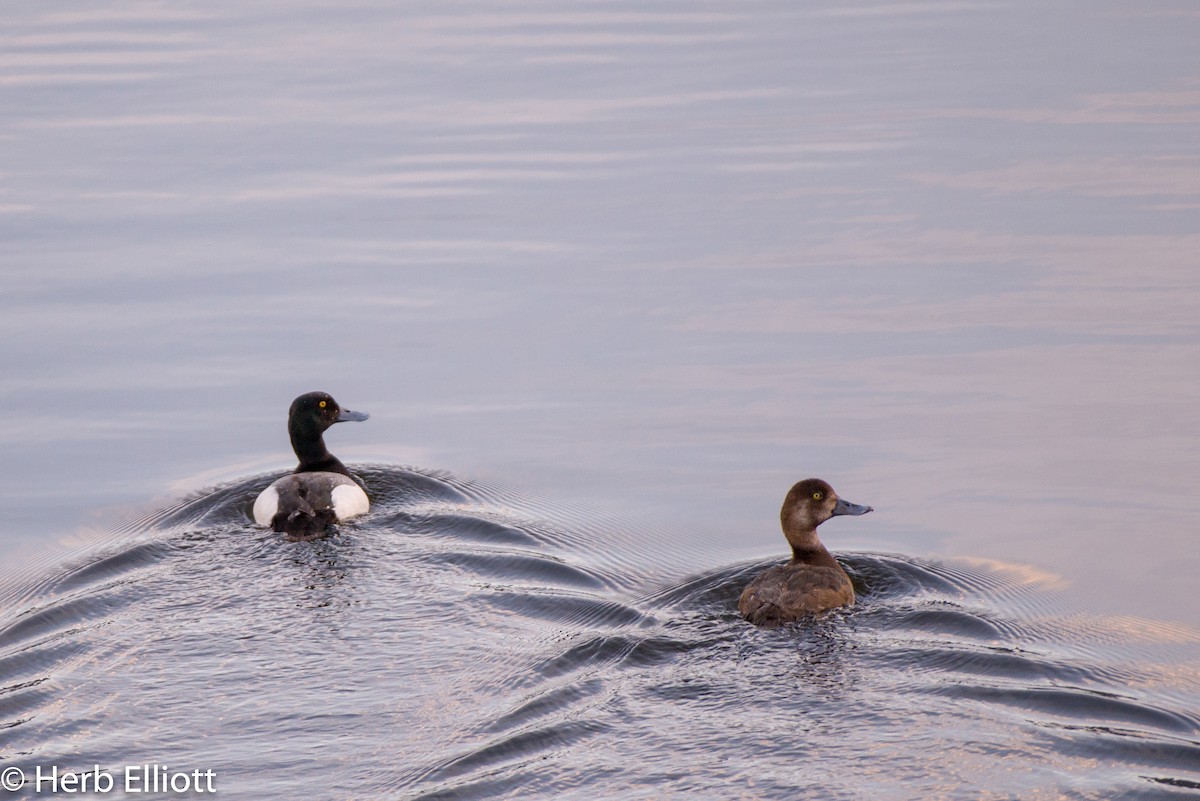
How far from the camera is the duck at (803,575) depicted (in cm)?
920

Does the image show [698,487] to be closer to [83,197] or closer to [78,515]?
[78,515]

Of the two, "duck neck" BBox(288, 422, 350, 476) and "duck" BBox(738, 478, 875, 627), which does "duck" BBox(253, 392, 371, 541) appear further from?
"duck" BBox(738, 478, 875, 627)

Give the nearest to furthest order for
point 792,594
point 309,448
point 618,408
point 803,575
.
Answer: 1. point 792,594
2. point 803,575
3. point 309,448
4. point 618,408

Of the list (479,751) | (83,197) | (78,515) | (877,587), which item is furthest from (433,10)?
(479,751)

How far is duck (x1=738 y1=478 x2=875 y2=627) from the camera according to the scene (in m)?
9.20

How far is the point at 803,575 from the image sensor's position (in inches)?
368

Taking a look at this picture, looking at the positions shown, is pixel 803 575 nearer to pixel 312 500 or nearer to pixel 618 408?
pixel 312 500

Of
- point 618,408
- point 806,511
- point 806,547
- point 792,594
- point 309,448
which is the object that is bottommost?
point 792,594

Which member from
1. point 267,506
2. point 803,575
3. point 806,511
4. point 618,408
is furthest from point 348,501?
point 803,575

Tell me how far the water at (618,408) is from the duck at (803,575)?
0.16m

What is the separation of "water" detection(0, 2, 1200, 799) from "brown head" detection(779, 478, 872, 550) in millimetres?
454

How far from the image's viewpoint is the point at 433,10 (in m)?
29.4

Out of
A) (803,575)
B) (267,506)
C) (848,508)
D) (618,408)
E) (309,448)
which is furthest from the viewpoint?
(618,408)

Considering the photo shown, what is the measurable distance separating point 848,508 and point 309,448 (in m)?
4.24
